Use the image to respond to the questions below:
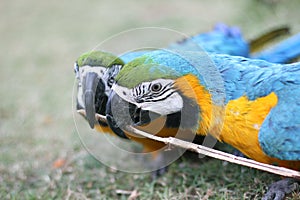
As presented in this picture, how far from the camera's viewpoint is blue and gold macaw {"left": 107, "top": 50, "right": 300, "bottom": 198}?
189 cm

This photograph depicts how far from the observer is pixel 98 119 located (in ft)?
7.48

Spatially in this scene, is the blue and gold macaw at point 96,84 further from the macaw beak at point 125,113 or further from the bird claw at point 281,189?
the bird claw at point 281,189

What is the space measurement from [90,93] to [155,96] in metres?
0.42

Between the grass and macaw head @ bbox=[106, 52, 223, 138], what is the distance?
0.50 metres

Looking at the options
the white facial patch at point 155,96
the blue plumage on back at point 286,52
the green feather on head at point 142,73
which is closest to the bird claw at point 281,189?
the white facial patch at point 155,96

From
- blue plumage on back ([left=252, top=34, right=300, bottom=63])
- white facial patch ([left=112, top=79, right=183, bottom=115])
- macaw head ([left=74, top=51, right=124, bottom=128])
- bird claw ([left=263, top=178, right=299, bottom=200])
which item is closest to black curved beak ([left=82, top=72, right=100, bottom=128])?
macaw head ([left=74, top=51, right=124, bottom=128])

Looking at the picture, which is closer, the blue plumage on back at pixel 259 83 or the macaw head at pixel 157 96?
the blue plumage on back at pixel 259 83

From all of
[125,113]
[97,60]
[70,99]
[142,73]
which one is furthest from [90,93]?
[70,99]

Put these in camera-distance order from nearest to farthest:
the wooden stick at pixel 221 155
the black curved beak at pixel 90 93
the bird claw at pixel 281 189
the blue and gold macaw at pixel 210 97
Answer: the wooden stick at pixel 221 155 → the blue and gold macaw at pixel 210 97 → the bird claw at pixel 281 189 → the black curved beak at pixel 90 93

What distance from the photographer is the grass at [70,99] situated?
95.6 inches

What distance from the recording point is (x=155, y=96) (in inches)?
76.4

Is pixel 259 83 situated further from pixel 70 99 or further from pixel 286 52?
pixel 70 99

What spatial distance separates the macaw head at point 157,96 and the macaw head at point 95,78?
8.8 inches

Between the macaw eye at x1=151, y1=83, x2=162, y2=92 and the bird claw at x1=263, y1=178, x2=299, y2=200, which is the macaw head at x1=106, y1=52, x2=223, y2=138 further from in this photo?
the bird claw at x1=263, y1=178, x2=299, y2=200
